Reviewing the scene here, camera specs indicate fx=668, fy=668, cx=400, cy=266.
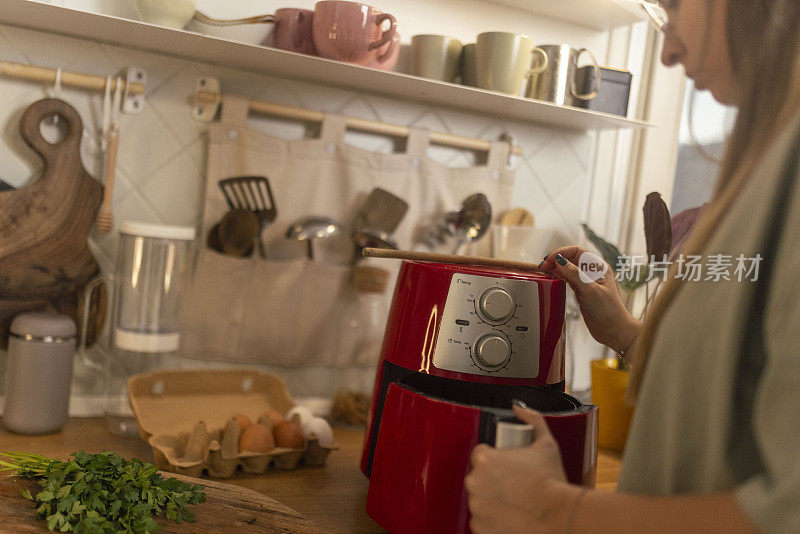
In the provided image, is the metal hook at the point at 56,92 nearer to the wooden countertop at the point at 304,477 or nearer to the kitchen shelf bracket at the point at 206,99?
the kitchen shelf bracket at the point at 206,99

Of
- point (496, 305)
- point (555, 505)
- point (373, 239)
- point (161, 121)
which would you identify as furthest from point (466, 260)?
point (161, 121)

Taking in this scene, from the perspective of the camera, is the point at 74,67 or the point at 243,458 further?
the point at 74,67

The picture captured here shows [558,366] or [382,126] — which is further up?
[382,126]

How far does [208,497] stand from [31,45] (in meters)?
0.67

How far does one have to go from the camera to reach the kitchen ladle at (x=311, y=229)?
3.53 feet

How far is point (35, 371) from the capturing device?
876mm

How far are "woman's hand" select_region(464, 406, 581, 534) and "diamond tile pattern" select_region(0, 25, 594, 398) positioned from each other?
0.75 m

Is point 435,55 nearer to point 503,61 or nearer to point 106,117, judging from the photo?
point 503,61

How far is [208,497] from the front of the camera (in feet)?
2.37

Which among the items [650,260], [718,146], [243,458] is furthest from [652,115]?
[243,458]

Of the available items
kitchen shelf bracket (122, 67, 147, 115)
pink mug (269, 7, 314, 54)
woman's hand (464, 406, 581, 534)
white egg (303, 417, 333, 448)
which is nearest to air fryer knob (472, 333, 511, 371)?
woman's hand (464, 406, 581, 534)

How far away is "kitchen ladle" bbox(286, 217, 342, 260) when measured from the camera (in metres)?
1.08

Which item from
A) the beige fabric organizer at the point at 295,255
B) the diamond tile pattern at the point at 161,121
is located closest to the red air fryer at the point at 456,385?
the beige fabric organizer at the point at 295,255

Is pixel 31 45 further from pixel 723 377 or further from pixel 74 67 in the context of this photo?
pixel 723 377
